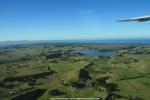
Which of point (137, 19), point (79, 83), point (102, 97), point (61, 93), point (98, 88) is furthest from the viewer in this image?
point (79, 83)

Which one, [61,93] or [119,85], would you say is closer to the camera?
[61,93]

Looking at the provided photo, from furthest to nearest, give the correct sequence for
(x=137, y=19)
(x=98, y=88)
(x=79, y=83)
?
(x=79, y=83) < (x=98, y=88) < (x=137, y=19)

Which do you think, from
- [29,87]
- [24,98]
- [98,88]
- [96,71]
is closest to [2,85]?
[29,87]

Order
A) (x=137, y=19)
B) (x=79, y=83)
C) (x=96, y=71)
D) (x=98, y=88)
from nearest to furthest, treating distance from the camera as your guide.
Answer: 1. (x=137, y=19)
2. (x=98, y=88)
3. (x=79, y=83)
4. (x=96, y=71)

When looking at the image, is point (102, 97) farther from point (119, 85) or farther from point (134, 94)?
point (119, 85)

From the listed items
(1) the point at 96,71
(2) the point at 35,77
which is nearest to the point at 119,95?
(1) the point at 96,71

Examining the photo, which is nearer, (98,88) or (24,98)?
(24,98)

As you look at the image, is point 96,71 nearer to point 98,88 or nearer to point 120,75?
point 120,75

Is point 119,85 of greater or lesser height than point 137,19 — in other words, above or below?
below

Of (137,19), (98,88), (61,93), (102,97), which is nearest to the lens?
(137,19)
